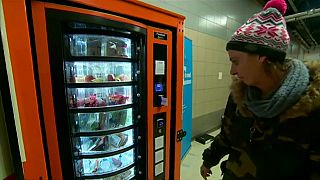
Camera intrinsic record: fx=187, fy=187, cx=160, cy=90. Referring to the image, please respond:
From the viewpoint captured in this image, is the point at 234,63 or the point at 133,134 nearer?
the point at 234,63

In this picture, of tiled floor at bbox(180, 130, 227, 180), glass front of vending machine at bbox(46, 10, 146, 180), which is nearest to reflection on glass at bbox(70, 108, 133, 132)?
glass front of vending machine at bbox(46, 10, 146, 180)

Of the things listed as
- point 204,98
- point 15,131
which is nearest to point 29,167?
point 15,131

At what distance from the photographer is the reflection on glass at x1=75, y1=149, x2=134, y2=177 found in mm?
1380

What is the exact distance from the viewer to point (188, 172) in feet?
8.15

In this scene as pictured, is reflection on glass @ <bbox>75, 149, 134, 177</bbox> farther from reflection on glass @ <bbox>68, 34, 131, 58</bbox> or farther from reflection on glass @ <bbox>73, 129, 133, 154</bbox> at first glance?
reflection on glass @ <bbox>68, 34, 131, 58</bbox>

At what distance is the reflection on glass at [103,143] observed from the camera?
136 cm

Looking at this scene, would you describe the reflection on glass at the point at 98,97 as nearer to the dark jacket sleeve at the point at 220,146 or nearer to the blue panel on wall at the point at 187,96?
the dark jacket sleeve at the point at 220,146

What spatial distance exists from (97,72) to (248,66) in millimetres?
1033

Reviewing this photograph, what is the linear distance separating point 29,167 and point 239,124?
3.37ft

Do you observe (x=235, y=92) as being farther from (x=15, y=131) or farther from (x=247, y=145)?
(x=15, y=131)

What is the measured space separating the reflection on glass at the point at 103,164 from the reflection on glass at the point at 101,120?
0.25 meters

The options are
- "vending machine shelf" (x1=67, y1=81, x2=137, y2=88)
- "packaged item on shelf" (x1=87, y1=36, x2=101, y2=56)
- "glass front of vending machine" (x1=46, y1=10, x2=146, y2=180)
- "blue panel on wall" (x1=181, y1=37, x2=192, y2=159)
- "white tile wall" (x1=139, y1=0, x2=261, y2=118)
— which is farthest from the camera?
"white tile wall" (x1=139, y1=0, x2=261, y2=118)

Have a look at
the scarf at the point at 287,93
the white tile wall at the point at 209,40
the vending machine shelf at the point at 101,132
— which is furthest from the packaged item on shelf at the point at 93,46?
the white tile wall at the point at 209,40

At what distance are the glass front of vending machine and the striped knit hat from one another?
2.36ft
